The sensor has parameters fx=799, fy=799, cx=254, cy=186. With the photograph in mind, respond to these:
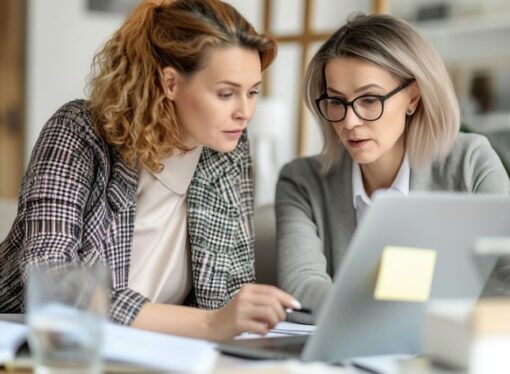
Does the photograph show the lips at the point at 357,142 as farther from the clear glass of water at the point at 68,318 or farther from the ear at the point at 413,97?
the clear glass of water at the point at 68,318

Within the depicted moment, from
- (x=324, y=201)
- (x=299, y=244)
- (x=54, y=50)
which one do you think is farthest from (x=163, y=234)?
(x=54, y=50)

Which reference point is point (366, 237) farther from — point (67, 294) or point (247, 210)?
point (247, 210)

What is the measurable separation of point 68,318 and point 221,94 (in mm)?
685

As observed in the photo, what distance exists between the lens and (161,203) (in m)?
1.60

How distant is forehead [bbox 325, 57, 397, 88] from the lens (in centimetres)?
156

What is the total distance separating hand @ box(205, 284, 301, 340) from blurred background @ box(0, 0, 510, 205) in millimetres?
3476

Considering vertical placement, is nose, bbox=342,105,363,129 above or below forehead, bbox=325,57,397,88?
below

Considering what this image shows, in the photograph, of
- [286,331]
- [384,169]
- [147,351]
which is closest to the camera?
[147,351]

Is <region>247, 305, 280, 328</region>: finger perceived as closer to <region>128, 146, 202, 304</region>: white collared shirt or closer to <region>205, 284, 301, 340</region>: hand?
<region>205, 284, 301, 340</region>: hand

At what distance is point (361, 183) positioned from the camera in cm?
173

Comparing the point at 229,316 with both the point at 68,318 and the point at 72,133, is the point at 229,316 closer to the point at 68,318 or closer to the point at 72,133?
the point at 68,318

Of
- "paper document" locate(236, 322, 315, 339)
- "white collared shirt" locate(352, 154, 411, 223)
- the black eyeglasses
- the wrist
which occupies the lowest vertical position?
"paper document" locate(236, 322, 315, 339)

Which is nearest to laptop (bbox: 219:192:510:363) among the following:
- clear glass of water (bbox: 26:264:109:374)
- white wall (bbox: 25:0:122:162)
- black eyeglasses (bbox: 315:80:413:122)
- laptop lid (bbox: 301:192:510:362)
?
laptop lid (bbox: 301:192:510:362)

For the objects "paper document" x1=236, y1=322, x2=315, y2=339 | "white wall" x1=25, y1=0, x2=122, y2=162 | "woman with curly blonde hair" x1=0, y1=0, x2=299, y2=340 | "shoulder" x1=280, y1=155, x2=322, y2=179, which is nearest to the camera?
"paper document" x1=236, y1=322, x2=315, y2=339
